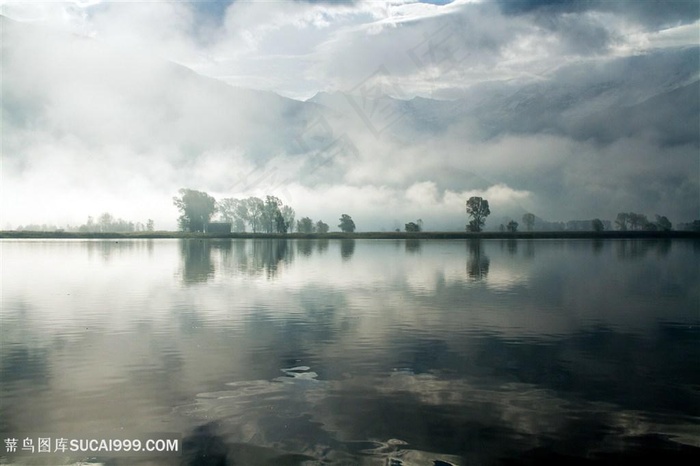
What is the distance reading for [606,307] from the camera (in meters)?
35.7

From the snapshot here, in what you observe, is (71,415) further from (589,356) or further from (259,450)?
(589,356)

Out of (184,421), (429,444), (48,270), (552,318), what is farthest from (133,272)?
(429,444)

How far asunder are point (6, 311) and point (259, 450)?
27794mm

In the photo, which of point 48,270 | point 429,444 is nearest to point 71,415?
point 429,444

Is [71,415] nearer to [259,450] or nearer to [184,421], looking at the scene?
[184,421]

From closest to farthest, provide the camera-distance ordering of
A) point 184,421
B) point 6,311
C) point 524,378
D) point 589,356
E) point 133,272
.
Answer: point 184,421, point 524,378, point 589,356, point 6,311, point 133,272

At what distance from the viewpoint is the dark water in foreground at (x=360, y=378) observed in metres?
13.4

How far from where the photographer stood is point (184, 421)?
14.8 m

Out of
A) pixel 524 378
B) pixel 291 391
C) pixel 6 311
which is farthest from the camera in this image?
pixel 6 311

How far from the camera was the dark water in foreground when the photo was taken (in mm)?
13352

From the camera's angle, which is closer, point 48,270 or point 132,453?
point 132,453

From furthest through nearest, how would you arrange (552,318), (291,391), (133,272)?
(133,272)
(552,318)
(291,391)

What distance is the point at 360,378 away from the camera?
18.5m

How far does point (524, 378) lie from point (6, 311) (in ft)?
100
